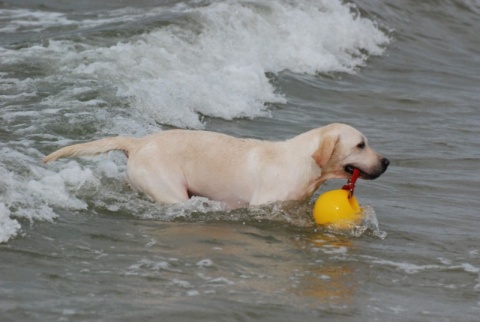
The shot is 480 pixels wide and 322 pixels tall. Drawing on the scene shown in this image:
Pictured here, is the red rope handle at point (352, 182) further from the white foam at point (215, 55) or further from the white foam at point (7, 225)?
the white foam at point (215, 55)

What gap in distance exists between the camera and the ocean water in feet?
19.6

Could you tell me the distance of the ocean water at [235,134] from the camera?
5.99 meters

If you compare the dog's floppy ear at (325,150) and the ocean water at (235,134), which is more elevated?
the dog's floppy ear at (325,150)

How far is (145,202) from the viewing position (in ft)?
26.4

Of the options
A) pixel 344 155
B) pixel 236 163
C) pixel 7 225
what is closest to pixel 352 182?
pixel 344 155

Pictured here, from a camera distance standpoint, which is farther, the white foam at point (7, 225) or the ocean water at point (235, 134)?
the white foam at point (7, 225)

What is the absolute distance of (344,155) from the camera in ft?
26.8

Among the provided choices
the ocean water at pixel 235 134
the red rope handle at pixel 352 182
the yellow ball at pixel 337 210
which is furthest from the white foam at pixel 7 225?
the red rope handle at pixel 352 182

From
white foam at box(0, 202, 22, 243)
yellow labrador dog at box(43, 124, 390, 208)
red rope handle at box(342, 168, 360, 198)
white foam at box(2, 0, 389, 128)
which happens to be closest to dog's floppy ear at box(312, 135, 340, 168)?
yellow labrador dog at box(43, 124, 390, 208)

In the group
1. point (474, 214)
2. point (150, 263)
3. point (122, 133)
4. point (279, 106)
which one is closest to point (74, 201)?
point (150, 263)

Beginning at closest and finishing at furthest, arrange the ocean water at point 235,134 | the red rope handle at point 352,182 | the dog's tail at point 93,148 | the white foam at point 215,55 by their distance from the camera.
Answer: the ocean water at point 235,134 < the dog's tail at point 93,148 < the red rope handle at point 352,182 < the white foam at point 215,55

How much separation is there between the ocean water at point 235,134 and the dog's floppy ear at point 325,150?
1.67ft

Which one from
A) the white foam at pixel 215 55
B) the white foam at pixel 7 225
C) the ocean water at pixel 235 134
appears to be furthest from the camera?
the white foam at pixel 215 55

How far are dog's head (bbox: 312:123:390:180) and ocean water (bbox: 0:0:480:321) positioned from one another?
1.35 ft
